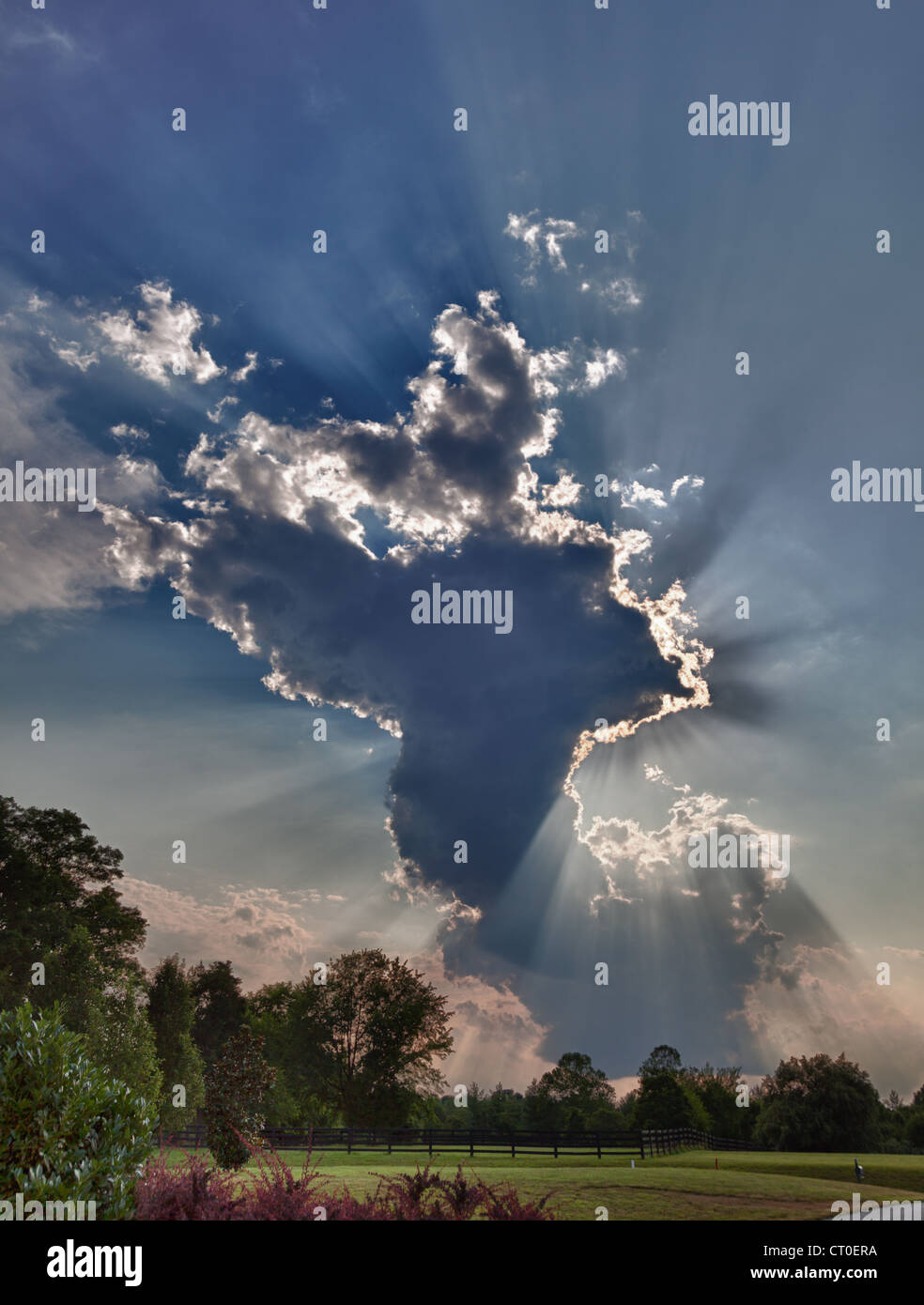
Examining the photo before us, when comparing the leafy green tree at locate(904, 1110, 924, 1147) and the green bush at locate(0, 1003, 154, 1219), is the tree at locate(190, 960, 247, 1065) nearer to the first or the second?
the leafy green tree at locate(904, 1110, 924, 1147)

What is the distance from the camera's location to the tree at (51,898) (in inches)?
1528

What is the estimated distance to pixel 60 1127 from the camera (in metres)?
7.93

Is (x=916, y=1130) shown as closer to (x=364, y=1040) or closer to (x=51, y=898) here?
(x=364, y=1040)

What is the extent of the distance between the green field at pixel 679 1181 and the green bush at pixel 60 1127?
337 centimetres

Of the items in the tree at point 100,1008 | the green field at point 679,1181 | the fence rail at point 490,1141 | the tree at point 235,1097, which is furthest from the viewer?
the tree at point 100,1008

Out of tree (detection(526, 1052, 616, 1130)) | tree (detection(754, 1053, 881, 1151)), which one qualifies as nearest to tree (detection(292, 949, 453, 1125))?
tree (detection(526, 1052, 616, 1130))

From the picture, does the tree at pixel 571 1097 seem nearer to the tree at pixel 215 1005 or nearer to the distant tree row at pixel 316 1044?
the distant tree row at pixel 316 1044

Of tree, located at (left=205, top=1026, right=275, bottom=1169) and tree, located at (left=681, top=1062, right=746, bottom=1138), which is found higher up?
tree, located at (left=205, top=1026, right=275, bottom=1169)

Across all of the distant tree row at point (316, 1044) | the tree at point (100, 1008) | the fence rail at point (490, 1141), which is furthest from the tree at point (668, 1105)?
the tree at point (100, 1008)

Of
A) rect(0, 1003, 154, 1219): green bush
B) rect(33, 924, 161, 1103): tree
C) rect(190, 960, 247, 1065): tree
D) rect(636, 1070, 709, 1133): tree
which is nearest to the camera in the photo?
rect(0, 1003, 154, 1219): green bush

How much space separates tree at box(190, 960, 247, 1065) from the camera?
76250 millimetres

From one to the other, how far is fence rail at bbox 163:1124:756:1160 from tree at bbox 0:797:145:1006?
1098cm
